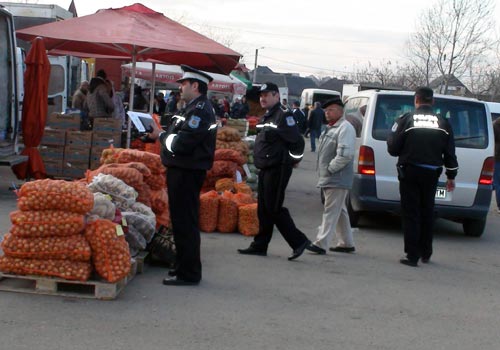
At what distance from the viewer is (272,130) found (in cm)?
796

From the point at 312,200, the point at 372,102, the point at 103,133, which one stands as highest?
the point at 372,102

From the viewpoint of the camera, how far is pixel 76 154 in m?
12.6

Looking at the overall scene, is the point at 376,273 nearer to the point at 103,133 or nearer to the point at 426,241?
the point at 426,241

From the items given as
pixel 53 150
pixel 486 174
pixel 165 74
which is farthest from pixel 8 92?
pixel 165 74

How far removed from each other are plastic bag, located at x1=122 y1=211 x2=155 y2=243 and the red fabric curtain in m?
5.16

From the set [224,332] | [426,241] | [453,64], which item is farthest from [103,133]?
[453,64]

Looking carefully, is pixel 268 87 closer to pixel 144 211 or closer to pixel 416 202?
pixel 144 211

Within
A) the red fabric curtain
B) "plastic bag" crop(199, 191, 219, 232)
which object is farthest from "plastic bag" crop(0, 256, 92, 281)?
the red fabric curtain

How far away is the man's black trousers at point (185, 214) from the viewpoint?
21.7 feet

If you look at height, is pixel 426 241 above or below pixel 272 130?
below

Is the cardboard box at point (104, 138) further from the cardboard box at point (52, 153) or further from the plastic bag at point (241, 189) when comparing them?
the plastic bag at point (241, 189)

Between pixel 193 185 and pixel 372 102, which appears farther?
pixel 372 102

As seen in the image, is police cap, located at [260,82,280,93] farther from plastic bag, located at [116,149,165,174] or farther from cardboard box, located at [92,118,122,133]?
cardboard box, located at [92,118,122,133]

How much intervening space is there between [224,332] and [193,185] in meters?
1.58
